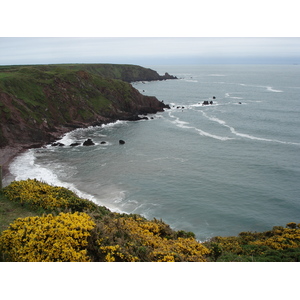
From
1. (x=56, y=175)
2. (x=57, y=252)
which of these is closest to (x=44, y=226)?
(x=57, y=252)

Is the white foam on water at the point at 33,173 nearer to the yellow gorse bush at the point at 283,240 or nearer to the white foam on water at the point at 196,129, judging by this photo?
the yellow gorse bush at the point at 283,240

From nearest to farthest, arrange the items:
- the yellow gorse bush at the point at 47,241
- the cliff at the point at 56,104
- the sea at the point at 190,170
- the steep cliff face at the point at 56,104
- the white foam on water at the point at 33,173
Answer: the yellow gorse bush at the point at 47,241
the sea at the point at 190,170
the white foam on water at the point at 33,173
the cliff at the point at 56,104
the steep cliff face at the point at 56,104

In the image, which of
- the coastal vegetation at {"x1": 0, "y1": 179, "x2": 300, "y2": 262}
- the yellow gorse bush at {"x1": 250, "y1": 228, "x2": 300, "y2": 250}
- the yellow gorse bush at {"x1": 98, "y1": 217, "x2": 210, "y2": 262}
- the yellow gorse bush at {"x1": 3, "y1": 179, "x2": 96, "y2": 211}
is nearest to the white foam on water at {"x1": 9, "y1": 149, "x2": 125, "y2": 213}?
the yellow gorse bush at {"x1": 3, "y1": 179, "x2": 96, "y2": 211}

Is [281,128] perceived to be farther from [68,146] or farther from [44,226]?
[44,226]

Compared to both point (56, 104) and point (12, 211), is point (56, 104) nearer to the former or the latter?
point (56, 104)

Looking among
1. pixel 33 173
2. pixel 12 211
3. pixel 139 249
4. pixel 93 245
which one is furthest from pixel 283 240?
pixel 33 173

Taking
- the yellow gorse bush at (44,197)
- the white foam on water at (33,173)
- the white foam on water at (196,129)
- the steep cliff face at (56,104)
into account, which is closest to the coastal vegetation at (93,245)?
the yellow gorse bush at (44,197)
